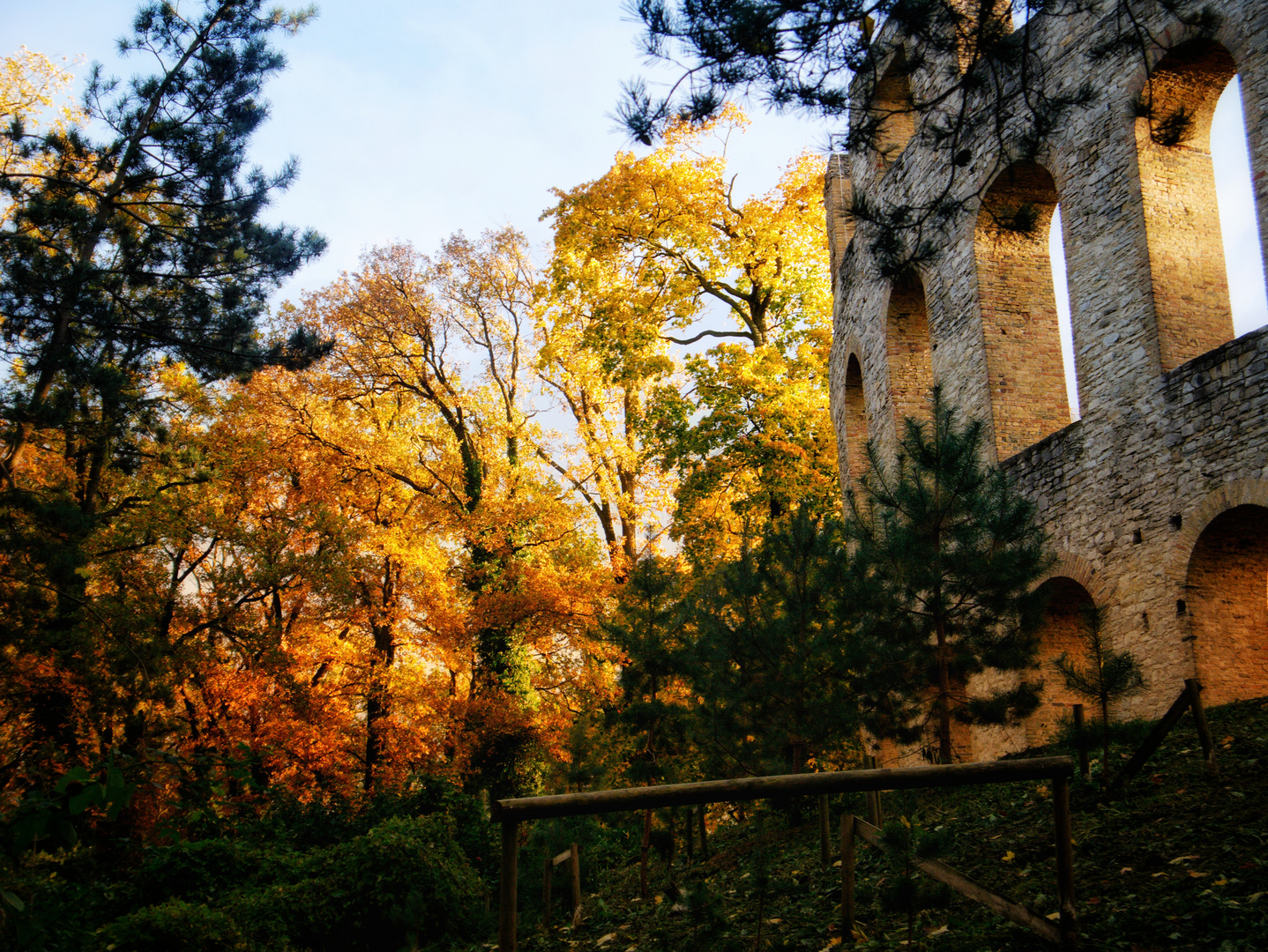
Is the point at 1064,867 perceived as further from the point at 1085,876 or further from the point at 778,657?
the point at 778,657

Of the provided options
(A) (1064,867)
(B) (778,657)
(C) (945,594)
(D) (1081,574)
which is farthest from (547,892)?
(A) (1064,867)

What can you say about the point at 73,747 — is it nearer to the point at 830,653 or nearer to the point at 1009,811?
the point at 830,653

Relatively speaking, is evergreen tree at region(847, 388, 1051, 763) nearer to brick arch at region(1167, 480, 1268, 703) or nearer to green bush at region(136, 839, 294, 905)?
brick arch at region(1167, 480, 1268, 703)

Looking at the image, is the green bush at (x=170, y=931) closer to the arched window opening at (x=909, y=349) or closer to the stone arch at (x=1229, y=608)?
the stone arch at (x=1229, y=608)

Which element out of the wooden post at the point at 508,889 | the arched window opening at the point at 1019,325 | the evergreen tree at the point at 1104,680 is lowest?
the wooden post at the point at 508,889

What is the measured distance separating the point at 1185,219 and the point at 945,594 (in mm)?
5125

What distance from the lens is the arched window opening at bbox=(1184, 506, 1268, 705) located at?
905 centimetres

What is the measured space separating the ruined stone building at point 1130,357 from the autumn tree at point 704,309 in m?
6.28

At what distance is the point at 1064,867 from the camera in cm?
437

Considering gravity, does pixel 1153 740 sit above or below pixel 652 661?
below

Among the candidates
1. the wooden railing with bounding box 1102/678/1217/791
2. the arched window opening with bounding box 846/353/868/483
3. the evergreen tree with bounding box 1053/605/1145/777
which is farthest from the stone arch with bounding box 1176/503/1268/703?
the arched window opening with bounding box 846/353/868/483

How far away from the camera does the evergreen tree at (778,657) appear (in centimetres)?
973

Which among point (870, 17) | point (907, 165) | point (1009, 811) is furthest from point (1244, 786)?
point (907, 165)

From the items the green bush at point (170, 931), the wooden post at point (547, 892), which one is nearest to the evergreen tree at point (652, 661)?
the wooden post at point (547, 892)
